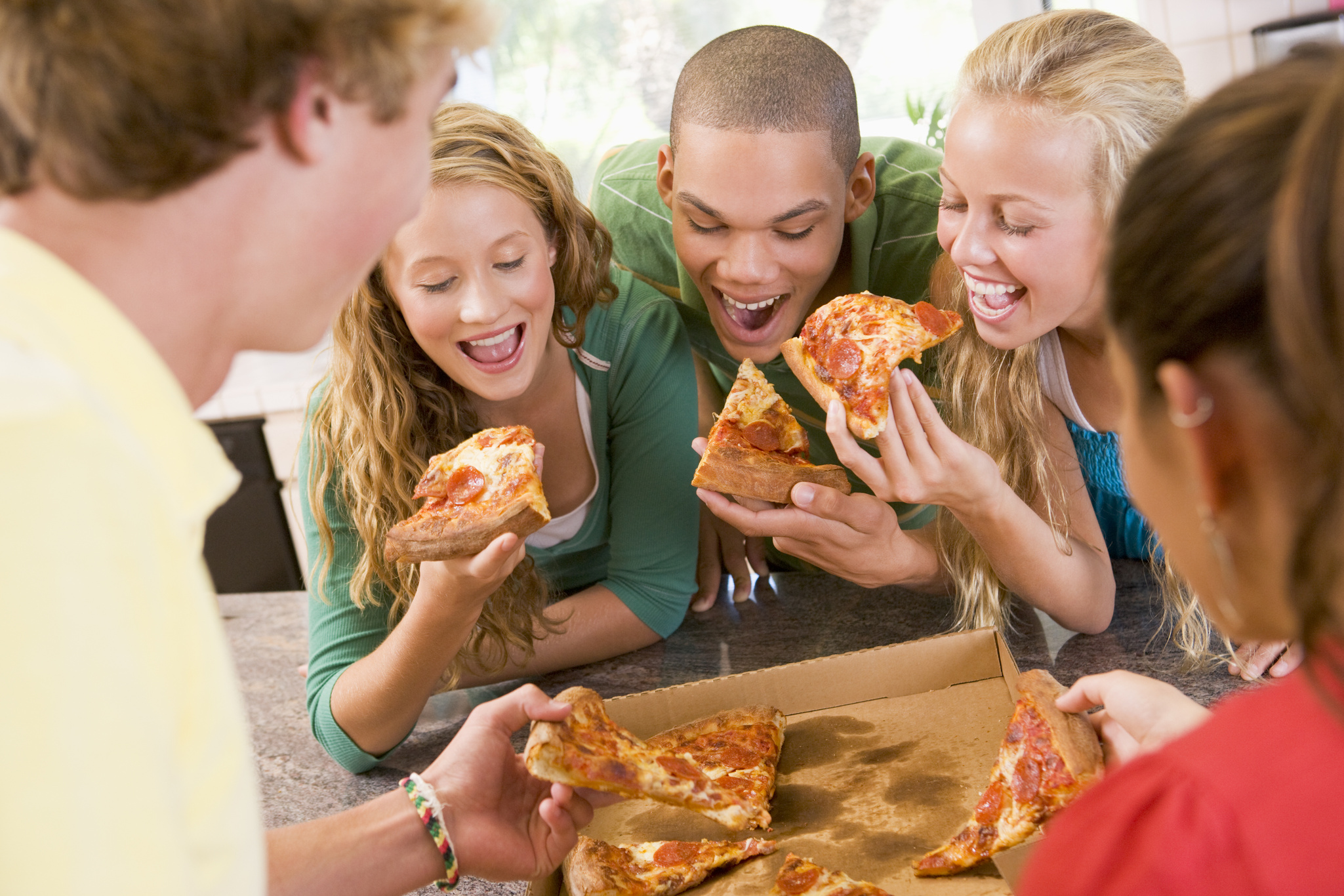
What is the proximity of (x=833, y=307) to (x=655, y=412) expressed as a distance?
0.51m

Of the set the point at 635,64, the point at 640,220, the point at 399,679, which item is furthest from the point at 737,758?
the point at 635,64

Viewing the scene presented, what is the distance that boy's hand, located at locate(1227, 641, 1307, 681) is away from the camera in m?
1.72

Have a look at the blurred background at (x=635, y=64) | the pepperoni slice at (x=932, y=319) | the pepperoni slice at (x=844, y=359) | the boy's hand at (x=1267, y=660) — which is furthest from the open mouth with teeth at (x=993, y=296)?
the blurred background at (x=635, y=64)

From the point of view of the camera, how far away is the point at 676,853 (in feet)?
4.87

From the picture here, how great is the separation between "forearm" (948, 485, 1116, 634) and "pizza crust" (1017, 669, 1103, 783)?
47 centimetres

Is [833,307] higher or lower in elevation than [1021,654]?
higher

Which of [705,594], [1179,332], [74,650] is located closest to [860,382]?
[705,594]

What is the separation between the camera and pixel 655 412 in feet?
8.09

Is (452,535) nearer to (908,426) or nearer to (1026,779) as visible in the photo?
(908,426)

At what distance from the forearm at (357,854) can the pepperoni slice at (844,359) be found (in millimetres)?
1184

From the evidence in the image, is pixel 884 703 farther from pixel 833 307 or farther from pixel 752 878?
pixel 833 307

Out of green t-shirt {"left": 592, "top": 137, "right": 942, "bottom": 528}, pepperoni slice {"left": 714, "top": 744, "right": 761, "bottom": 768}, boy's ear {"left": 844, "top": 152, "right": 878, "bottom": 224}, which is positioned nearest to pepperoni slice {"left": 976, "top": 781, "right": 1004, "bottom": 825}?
pepperoni slice {"left": 714, "top": 744, "right": 761, "bottom": 768}

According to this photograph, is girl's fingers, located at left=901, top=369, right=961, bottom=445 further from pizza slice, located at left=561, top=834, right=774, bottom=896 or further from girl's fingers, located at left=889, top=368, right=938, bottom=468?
pizza slice, located at left=561, top=834, right=774, bottom=896

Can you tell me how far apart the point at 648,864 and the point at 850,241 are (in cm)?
166
